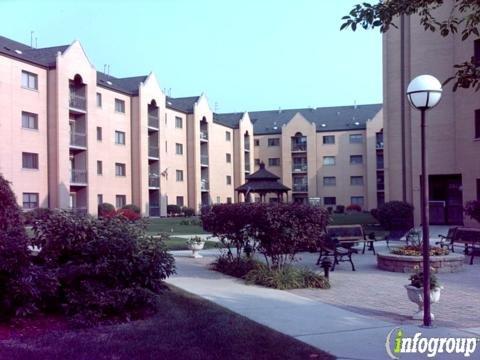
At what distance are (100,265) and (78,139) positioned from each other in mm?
35987

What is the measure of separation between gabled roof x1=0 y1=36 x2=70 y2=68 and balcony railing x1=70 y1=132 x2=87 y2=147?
5536 millimetres

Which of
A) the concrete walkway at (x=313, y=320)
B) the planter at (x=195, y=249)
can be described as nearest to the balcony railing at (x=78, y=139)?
the planter at (x=195, y=249)

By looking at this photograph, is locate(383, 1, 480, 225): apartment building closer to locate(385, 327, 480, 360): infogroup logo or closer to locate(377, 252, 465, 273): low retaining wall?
locate(377, 252, 465, 273): low retaining wall

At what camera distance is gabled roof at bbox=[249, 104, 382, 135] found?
238 feet

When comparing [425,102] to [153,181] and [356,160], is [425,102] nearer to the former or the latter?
[153,181]

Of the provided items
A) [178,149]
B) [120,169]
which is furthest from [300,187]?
[120,169]

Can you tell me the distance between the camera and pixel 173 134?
56375 millimetres

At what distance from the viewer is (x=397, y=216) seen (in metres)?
23.7

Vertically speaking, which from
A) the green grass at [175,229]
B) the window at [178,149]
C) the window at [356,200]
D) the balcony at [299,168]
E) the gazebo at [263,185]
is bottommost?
the green grass at [175,229]

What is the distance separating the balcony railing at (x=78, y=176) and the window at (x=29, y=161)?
12.4 ft

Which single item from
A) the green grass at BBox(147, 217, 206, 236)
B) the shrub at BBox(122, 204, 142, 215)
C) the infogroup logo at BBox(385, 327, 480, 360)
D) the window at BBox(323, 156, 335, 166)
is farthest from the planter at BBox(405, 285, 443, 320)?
the window at BBox(323, 156, 335, 166)

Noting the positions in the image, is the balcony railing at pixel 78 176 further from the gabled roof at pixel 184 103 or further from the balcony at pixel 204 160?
the balcony at pixel 204 160

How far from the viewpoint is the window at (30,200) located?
36.2m

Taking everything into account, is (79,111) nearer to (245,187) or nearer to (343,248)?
(245,187)
